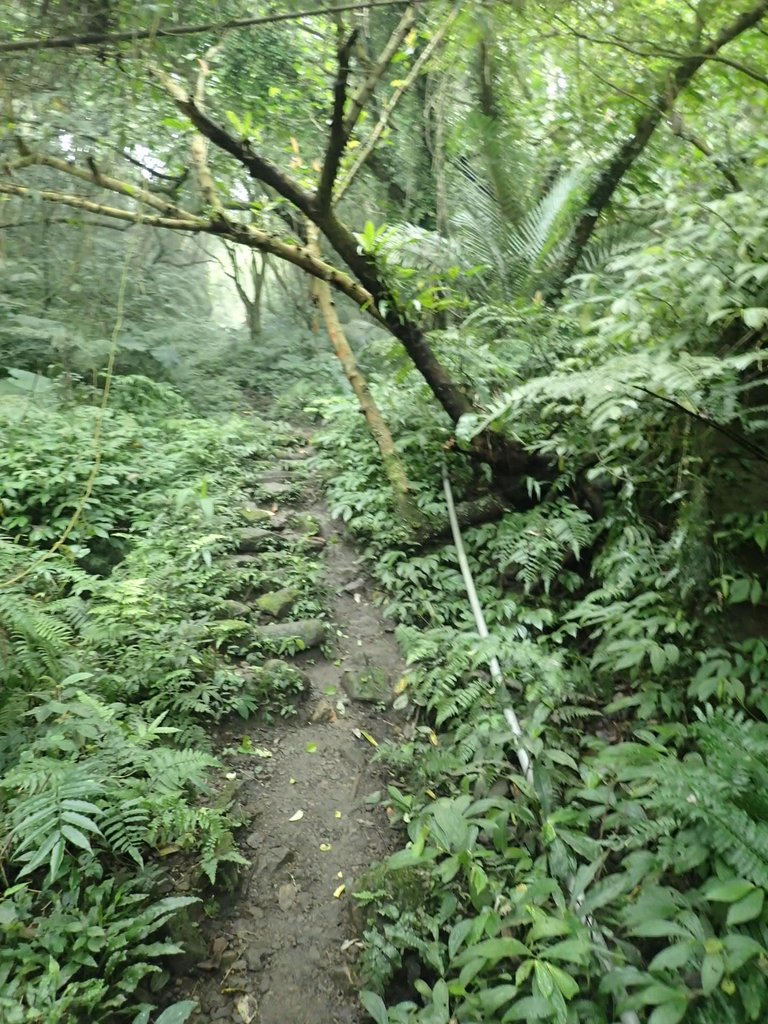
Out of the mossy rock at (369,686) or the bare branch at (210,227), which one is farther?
the bare branch at (210,227)

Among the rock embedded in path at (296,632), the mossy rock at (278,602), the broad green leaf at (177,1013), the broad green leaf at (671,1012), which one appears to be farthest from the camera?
the mossy rock at (278,602)

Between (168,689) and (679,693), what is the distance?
2.70 meters

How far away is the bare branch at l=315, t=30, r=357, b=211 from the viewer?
321 centimetres

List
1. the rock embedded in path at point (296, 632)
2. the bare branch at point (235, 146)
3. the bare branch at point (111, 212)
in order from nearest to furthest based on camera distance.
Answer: the bare branch at point (235, 146), the rock embedded in path at point (296, 632), the bare branch at point (111, 212)

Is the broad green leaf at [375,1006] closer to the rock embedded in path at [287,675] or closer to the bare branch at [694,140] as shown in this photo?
the rock embedded in path at [287,675]

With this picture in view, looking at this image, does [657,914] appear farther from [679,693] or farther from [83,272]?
[83,272]

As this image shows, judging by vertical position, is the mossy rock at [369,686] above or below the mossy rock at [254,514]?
below

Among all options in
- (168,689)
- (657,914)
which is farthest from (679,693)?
(168,689)

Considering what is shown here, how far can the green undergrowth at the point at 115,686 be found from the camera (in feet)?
6.81

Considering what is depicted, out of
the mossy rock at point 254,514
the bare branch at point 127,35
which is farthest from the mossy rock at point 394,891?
the bare branch at point 127,35

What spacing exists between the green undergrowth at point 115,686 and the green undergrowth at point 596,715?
0.86 metres

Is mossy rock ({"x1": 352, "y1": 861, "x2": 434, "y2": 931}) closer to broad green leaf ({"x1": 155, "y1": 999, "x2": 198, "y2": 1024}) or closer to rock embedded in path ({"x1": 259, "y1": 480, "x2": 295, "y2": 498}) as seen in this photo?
broad green leaf ({"x1": 155, "y1": 999, "x2": 198, "y2": 1024})

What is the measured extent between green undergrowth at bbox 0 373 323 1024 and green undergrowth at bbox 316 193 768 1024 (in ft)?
2.83

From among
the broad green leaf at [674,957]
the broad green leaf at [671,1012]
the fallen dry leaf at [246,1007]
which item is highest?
the broad green leaf at [674,957]
